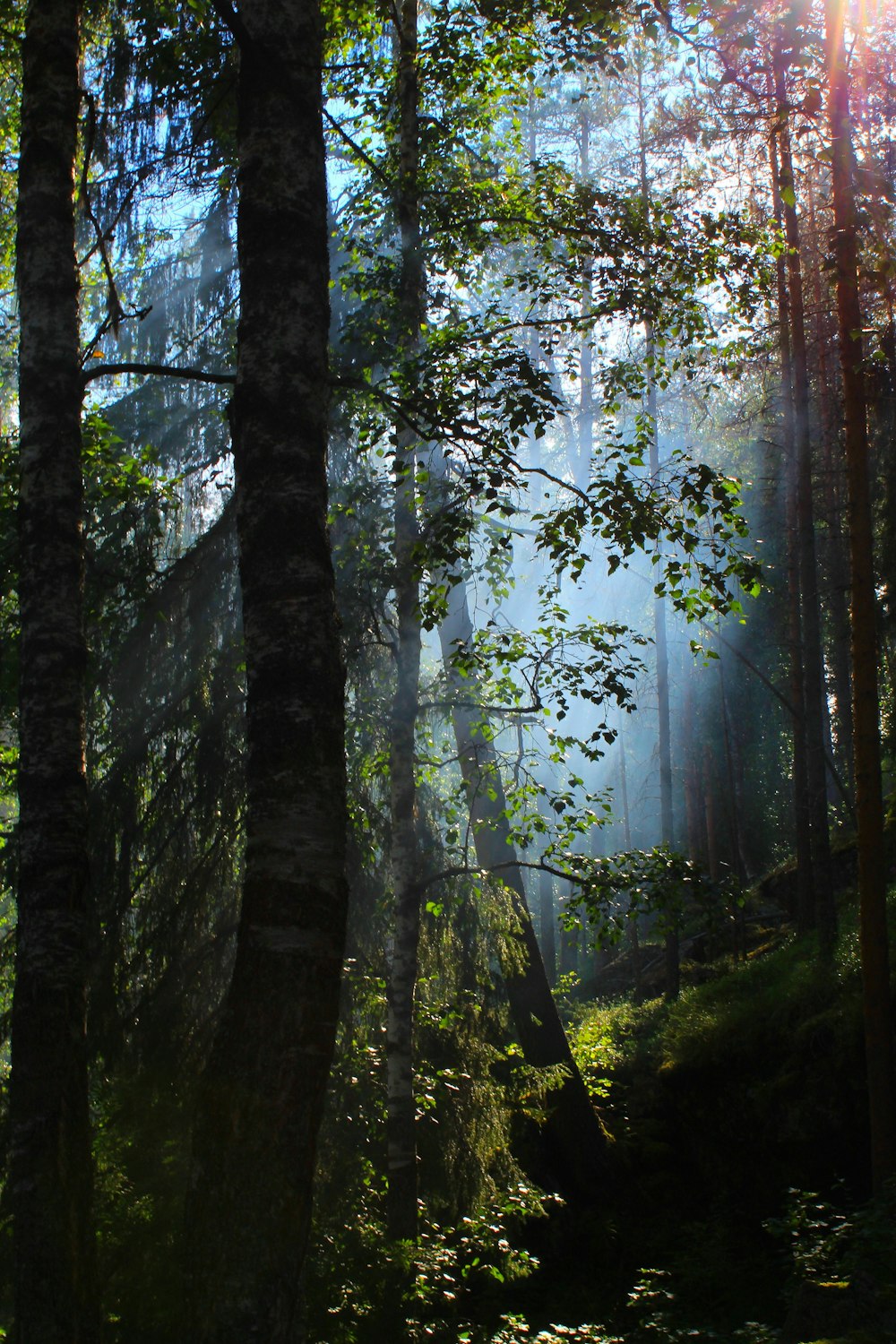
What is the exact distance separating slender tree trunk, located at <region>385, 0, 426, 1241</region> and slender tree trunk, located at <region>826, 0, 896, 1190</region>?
332 centimetres

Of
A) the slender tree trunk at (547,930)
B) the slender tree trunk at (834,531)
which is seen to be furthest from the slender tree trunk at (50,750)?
the slender tree trunk at (547,930)

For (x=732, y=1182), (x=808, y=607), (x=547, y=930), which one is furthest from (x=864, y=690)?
(x=547, y=930)

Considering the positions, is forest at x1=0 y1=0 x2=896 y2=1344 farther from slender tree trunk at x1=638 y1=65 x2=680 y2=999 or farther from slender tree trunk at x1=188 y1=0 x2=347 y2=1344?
slender tree trunk at x1=638 y1=65 x2=680 y2=999

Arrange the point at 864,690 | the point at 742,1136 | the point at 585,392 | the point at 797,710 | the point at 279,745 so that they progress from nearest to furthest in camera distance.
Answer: the point at 279,745 < the point at 864,690 < the point at 742,1136 < the point at 797,710 < the point at 585,392

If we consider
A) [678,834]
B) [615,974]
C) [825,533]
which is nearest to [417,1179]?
[615,974]

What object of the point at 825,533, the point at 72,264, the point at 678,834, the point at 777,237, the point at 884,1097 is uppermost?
the point at 825,533

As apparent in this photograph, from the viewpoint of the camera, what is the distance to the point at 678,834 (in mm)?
35062

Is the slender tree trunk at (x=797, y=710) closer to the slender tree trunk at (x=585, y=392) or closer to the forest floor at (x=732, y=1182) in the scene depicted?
the forest floor at (x=732, y=1182)

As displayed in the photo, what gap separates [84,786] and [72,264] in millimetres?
2382

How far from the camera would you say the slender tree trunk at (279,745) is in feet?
8.86

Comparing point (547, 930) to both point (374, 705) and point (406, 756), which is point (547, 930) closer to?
point (374, 705)

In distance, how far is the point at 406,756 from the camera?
7.08 m

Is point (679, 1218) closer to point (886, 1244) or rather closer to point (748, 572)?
point (886, 1244)

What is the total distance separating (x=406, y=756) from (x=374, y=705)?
5.27ft
